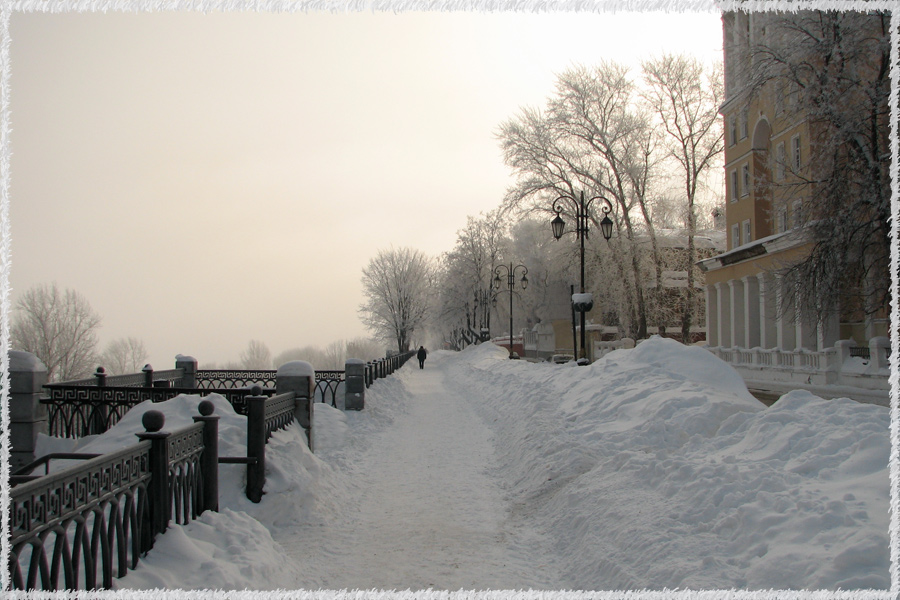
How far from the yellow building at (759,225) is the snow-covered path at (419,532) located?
13962mm

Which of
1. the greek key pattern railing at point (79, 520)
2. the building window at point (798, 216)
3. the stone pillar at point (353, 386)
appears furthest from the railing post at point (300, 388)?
the building window at point (798, 216)

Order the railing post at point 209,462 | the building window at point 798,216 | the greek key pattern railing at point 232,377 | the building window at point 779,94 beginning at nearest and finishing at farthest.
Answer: the railing post at point 209,462
the greek key pattern railing at point 232,377
the building window at point 798,216
the building window at point 779,94

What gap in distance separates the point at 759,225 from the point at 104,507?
37834 mm

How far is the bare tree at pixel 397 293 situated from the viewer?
6769 cm

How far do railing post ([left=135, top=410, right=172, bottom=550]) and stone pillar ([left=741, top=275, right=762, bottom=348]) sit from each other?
107 ft

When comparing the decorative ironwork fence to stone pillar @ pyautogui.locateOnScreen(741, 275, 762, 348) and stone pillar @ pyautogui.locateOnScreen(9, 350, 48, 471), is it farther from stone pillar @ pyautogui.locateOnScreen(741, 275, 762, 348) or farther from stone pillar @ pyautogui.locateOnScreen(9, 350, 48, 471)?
stone pillar @ pyautogui.locateOnScreen(741, 275, 762, 348)

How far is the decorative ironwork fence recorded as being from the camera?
3.02m

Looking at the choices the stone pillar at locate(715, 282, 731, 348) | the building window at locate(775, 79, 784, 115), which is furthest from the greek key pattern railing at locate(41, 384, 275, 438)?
the stone pillar at locate(715, 282, 731, 348)

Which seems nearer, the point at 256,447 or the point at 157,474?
the point at 157,474

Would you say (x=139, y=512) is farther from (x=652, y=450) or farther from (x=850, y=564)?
(x=652, y=450)

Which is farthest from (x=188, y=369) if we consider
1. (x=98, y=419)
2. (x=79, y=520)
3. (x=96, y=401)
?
(x=79, y=520)

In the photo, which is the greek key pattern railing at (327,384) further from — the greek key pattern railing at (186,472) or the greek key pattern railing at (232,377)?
the greek key pattern railing at (186,472)

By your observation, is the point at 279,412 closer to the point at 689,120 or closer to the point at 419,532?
the point at 419,532

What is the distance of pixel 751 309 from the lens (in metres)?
32.2
